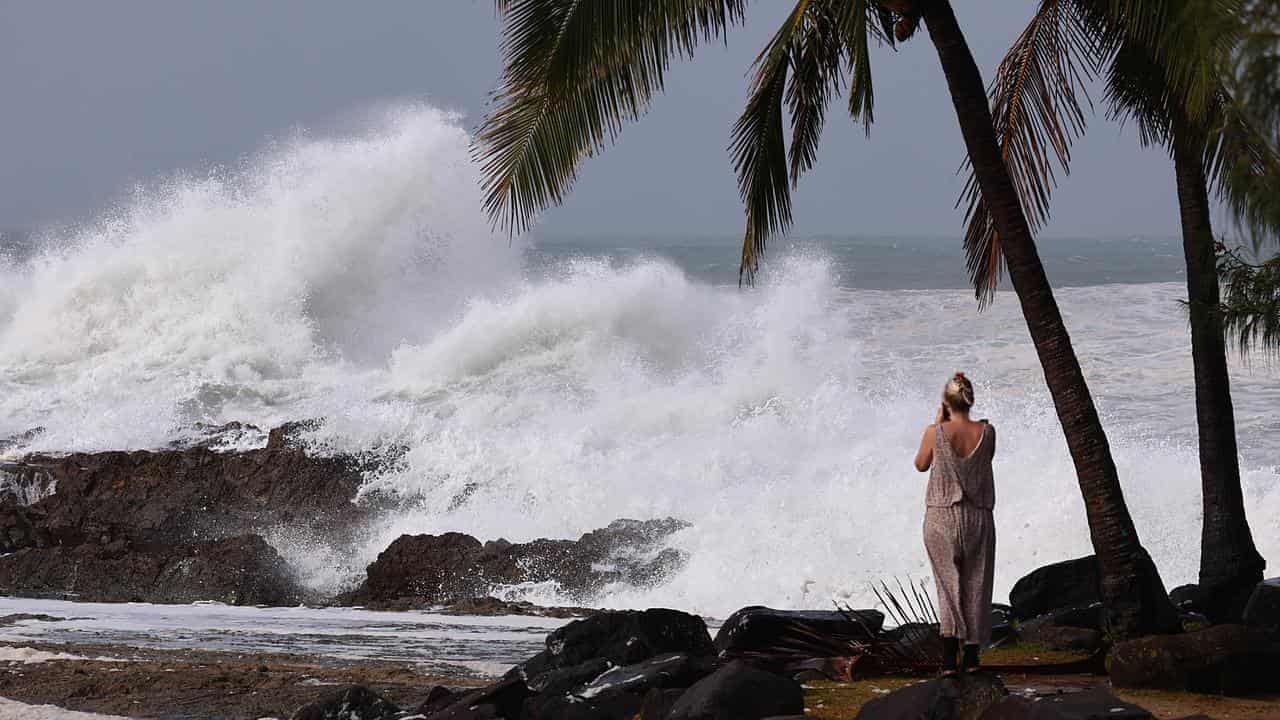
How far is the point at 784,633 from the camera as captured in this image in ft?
26.0

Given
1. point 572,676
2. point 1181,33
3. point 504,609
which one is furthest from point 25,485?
point 1181,33

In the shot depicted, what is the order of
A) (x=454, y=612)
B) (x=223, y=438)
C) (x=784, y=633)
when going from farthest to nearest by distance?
1. (x=223, y=438)
2. (x=454, y=612)
3. (x=784, y=633)

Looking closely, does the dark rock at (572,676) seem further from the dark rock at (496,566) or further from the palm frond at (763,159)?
the dark rock at (496,566)

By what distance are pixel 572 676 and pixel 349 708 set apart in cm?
124

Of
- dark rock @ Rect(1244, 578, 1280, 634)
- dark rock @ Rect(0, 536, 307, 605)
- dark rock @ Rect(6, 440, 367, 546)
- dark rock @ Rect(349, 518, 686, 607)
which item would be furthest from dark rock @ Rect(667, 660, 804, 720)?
dark rock @ Rect(6, 440, 367, 546)

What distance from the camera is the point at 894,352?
1192 inches

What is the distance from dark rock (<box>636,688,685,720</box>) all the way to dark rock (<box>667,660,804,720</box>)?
0.74 feet

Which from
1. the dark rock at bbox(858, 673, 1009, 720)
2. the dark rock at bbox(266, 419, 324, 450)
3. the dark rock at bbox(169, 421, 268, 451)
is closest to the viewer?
the dark rock at bbox(858, 673, 1009, 720)

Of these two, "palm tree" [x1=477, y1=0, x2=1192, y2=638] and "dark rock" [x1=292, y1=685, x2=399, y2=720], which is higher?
"palm tree" [x1=477, y1=0, x2=1192, y2=638]

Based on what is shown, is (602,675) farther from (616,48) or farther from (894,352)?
(894,352)

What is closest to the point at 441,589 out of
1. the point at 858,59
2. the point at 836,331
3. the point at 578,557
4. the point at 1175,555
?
the point at 578,557

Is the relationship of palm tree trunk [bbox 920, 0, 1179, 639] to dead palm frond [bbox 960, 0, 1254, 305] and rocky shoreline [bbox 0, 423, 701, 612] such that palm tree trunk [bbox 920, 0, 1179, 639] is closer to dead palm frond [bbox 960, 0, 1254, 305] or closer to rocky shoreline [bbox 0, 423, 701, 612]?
dead palm frond [bbox 960, 0, 1254, 305]

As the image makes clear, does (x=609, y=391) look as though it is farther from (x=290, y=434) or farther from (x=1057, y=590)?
(x=1057, y=590)

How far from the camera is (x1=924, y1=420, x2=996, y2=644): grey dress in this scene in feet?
21.6
